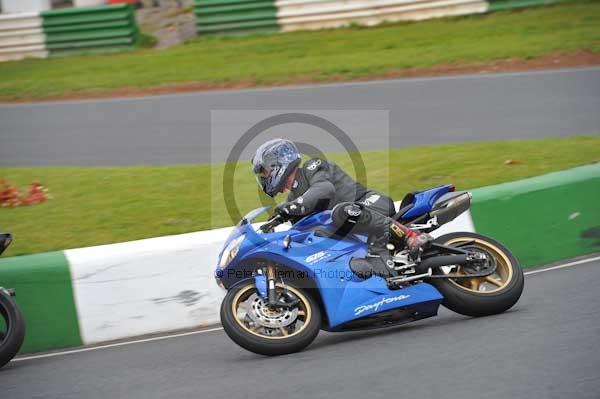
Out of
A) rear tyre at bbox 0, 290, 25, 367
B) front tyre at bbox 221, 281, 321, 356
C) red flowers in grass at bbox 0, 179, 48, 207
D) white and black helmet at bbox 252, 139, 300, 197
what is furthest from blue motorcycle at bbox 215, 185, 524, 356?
red flowers in grass at bbox 0, 179, 48, 207

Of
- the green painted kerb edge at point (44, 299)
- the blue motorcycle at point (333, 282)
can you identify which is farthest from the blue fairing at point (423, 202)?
the green painted kerb edge at point (44, 299)

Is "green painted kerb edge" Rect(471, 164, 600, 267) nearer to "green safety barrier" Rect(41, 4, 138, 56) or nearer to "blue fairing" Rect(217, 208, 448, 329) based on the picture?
"blue fairing" Rect(217, 208, 448, 329)

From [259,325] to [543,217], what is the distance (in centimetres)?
339

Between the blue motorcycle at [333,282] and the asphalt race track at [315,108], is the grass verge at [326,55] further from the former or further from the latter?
the blue motorcycle at [333,282]

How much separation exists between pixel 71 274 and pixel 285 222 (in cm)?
200

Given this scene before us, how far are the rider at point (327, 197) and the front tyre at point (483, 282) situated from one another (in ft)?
1.07

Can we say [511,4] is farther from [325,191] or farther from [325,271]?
[325,271]

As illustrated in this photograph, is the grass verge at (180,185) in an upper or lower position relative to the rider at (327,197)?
lower

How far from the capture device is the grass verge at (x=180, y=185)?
9141 millimetres

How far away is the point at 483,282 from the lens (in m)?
6.73

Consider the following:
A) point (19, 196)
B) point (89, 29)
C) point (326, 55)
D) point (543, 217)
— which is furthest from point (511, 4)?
point (19, 196)

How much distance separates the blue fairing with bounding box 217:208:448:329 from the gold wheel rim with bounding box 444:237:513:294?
35cm

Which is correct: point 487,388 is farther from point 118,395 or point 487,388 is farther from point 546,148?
point 546,148

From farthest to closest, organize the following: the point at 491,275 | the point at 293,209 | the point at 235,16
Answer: the point at 235,16 < the point at 491,275 < the point at 293,209
